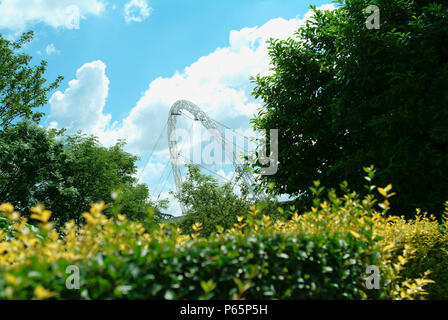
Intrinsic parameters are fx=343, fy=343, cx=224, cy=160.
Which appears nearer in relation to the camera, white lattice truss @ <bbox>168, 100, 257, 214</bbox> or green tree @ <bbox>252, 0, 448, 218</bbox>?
green tree @ <bbox>252, 0, 448, 218</bbox>

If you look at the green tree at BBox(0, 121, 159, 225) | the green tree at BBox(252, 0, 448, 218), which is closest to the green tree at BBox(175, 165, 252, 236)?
the green tree at BBox(252, 0, 448, 218)

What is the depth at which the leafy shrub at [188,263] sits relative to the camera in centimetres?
238

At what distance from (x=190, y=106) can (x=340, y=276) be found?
43.3 metres

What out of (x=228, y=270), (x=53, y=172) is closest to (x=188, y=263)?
(x=228, y=270)

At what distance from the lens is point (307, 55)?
13.5 m

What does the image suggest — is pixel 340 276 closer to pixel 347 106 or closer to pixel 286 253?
pixel 286 253

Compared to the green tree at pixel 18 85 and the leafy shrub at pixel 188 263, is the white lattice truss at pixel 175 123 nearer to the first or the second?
the green tree at pixel 18 85

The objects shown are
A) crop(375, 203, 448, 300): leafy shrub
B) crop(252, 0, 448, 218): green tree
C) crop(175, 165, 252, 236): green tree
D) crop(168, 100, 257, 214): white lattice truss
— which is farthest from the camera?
crop(168, 100, 257, 214): white lattice truss

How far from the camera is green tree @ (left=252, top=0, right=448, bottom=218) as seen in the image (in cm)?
1004

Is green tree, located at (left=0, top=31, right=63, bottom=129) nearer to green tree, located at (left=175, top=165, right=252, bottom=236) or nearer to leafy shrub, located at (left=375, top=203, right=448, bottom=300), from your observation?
green tree, located at (left=175, top=165, right=252, bottom=236)

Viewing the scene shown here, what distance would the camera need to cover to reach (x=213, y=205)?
1755 cm

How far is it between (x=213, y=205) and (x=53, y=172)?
13917 mm

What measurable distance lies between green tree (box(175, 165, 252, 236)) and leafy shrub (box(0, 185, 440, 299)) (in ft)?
39.0
